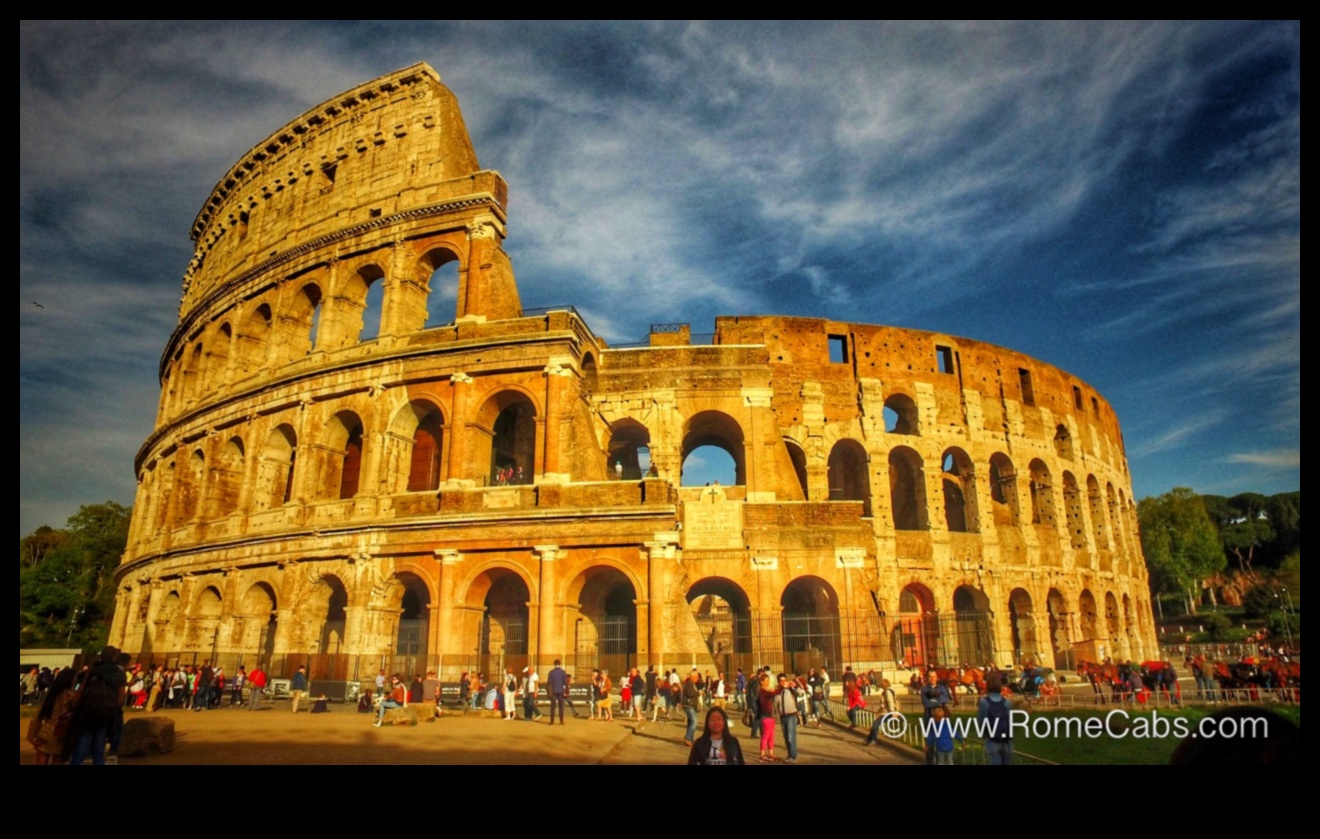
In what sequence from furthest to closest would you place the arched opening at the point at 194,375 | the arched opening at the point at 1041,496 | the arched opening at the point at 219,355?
the arched opening at the point at 1041,496
the arched opening at the point at 194,375
the arched opening at the point at 219,355

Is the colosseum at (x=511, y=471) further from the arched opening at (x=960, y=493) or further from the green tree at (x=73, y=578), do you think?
the green tree at (x=73, y=578)

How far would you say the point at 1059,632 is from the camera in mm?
25703

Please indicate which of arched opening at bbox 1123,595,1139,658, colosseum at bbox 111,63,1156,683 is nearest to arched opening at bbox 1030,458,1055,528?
→ colosseum at bbox 111,63,1156,683

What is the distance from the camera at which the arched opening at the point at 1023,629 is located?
24.3 metres

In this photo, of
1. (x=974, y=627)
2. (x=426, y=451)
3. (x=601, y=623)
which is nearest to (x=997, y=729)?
(x=601, y=623)

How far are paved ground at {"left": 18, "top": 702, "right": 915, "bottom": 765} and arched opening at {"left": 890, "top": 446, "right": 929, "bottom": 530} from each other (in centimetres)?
1339

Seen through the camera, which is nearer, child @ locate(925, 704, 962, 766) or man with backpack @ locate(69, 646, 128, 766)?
man with backpack @ locate(69, 646, 128, 766)

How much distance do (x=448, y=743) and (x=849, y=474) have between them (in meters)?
17.6

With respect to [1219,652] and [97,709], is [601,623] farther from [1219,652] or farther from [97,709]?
[1219,652]

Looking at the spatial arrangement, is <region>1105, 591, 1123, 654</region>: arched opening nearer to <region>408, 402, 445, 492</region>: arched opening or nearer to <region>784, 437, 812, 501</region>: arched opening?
<region>784, 437, 812, 501</region>: arched opening

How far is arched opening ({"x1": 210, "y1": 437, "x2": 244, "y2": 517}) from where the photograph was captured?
69.4 ft

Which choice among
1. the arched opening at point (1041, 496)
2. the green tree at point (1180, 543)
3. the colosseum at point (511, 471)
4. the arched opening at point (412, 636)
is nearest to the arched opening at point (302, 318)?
the colosseum at point (511, 471)

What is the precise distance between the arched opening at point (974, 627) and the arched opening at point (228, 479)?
2173 centimetres
